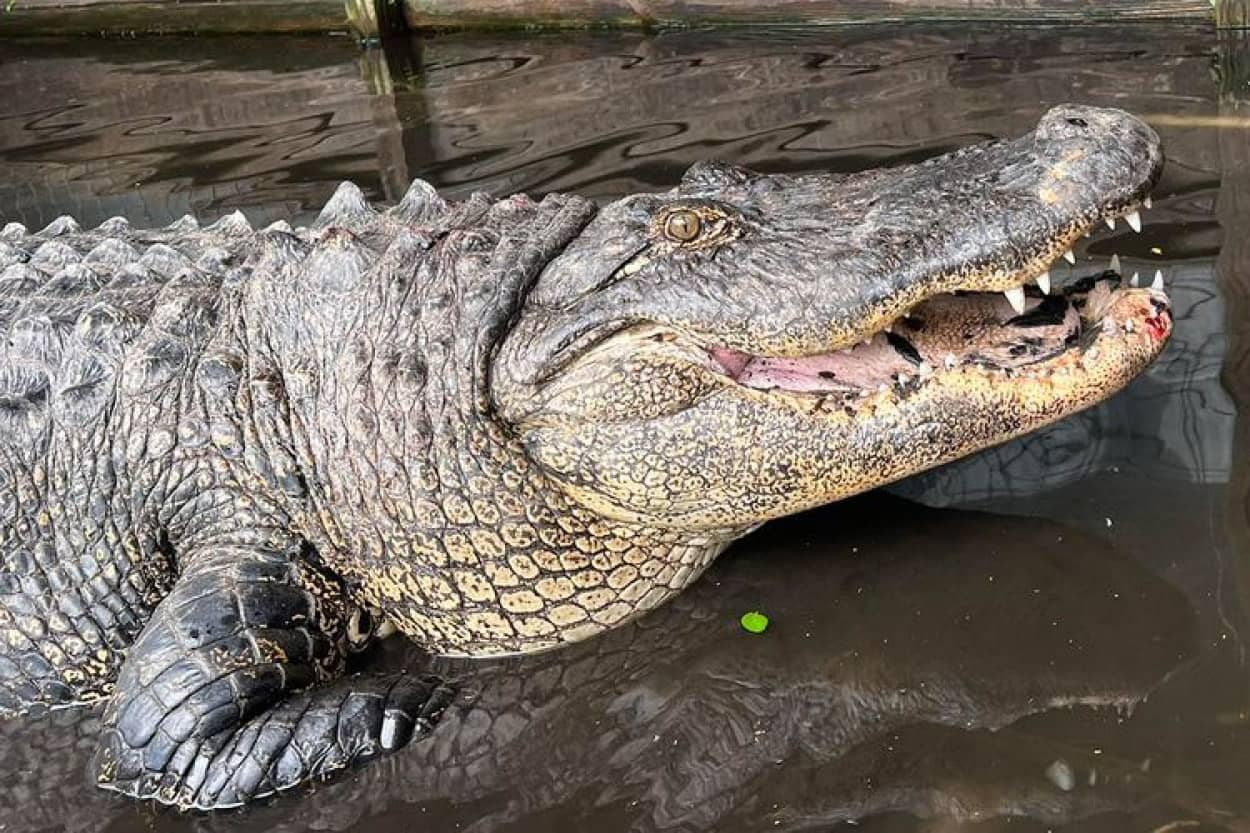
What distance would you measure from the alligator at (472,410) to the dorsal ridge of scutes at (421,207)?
0.01m

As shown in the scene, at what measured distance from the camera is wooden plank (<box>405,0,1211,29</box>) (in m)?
7.23

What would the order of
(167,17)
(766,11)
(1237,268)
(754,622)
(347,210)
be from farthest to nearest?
(167,17) < (766,11) < (1237,268) < (347,210) < (754,622)

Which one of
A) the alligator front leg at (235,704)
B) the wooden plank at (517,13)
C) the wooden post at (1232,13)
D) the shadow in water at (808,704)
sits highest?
the wooden plank at (517,13)

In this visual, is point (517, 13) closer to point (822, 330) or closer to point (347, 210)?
point (347, 210)

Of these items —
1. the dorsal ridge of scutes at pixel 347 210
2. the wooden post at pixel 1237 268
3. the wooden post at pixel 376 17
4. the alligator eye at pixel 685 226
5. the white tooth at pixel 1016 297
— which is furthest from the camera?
the wooden post at pixel 376 17

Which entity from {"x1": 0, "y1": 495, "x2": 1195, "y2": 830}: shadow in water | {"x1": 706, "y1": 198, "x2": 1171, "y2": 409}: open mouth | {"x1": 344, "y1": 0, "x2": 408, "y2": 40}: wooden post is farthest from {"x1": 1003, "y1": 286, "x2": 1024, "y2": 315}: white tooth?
{"x1": 344, "y1": 0, "x2": 408, "y2": 40}: wooden post

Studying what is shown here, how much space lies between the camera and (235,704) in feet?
11.2

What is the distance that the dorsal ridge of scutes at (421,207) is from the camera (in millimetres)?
4008

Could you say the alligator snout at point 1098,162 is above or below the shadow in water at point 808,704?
above

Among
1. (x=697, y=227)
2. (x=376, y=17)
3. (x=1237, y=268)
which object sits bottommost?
(x=1237, y=268)

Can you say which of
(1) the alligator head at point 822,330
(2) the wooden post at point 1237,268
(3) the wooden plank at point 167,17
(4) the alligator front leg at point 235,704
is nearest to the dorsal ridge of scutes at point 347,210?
(1) the alligator head at point 822,330

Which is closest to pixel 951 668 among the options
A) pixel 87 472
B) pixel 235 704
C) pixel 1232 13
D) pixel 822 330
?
pixel 822 330

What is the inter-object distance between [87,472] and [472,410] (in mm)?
1152

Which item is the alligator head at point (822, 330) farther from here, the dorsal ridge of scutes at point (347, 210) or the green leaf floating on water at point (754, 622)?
the dorsal ridge of scutes at point (347, 210)
